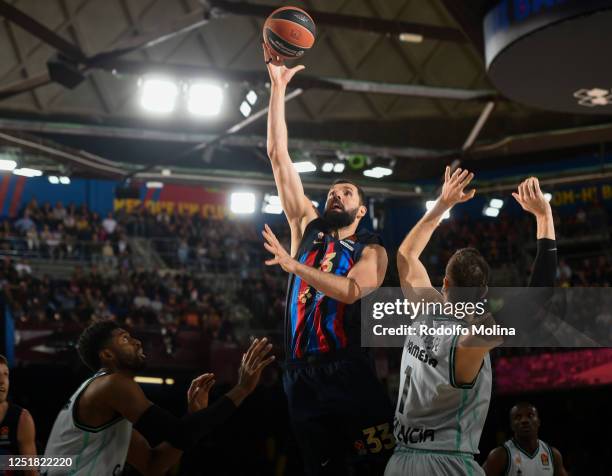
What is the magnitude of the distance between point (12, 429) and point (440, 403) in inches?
156

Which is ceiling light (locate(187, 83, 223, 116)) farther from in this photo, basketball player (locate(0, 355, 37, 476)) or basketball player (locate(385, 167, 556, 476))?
basketball player (locate(385, 167, 556, 476))

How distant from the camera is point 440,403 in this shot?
441 cm

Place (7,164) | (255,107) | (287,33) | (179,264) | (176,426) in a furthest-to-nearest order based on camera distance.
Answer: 1. (179,264)
2. (255,107)
3. (7,164)
4. (287,33)
5. (176,426)

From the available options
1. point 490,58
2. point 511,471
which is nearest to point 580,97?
point 490,58

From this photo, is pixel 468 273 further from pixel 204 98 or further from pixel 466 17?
pixel 204 98

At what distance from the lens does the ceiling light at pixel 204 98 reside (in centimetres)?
1617

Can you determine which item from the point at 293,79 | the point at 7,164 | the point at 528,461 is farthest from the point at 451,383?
the point at 7,164

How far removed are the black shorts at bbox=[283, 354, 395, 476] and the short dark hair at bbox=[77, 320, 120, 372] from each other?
1.31m

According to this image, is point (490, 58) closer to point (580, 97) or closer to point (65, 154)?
point (580, 97)

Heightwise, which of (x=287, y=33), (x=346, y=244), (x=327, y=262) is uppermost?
(x=287, y=33)

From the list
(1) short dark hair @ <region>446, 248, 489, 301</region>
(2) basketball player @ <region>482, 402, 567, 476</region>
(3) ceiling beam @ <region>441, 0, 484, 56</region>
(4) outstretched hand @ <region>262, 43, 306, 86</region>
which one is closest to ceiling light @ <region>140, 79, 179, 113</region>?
(3) ceiling beam @ <region>441, 0, 484, 56</region>

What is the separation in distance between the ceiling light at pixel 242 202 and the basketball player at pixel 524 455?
503 inches

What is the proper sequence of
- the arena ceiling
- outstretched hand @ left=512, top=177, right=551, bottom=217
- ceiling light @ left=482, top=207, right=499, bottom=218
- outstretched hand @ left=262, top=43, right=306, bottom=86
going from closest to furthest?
outstretched hand @ left=512, top=177, right=551, bottom=217, outstretched hand @ left=262, top=43, right=306, bottom=86, the arena ceiling, ceiling light @ left=482, top=207, right=499, bottom=218

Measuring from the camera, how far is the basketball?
243 inches
